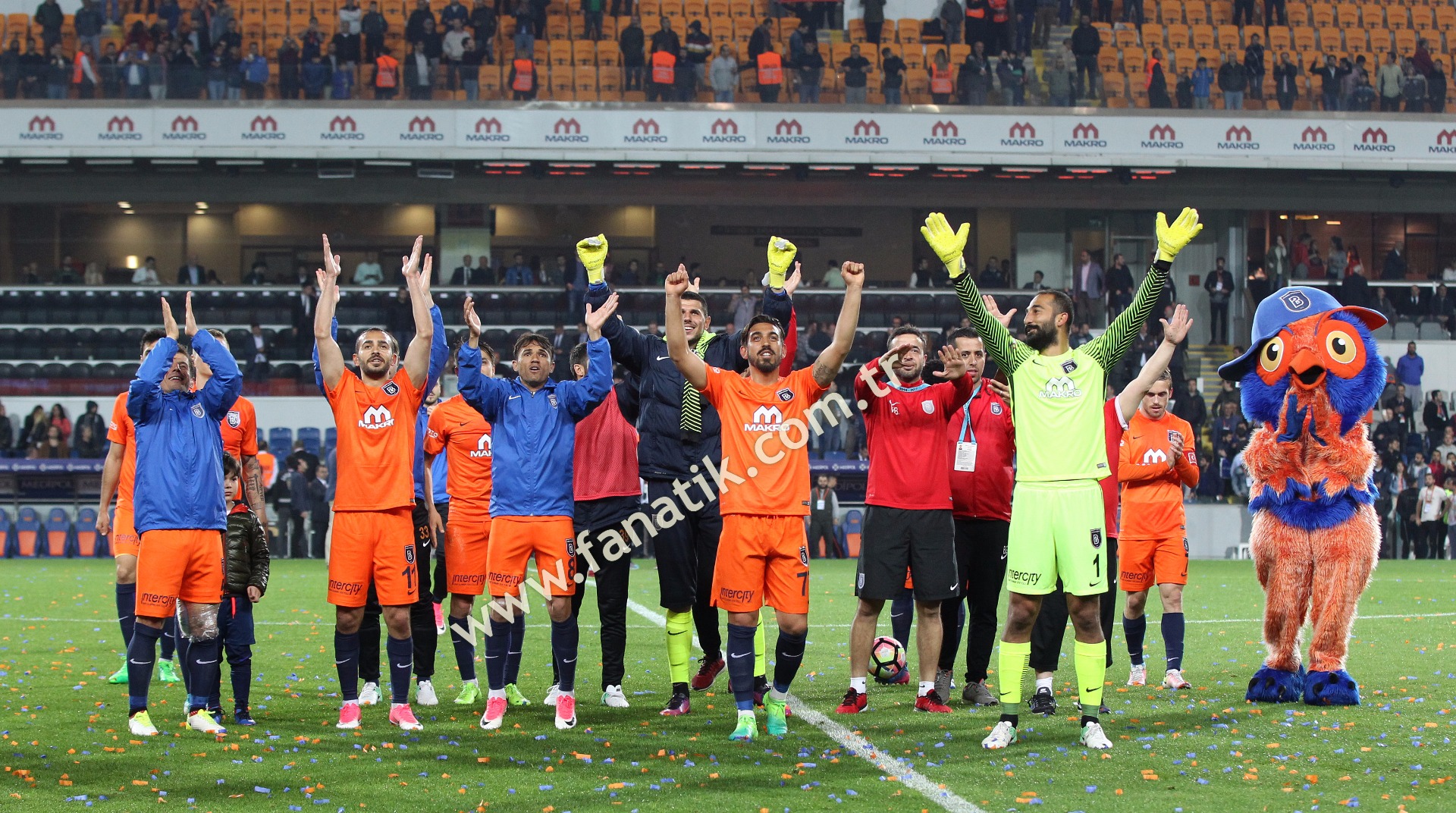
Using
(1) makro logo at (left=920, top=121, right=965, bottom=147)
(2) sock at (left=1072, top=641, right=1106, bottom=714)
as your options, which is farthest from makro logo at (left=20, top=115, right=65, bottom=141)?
(2) sock at (left=1072, top=641, right=1106, bottom=714)

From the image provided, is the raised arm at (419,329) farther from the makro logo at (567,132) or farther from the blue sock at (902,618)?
the makro logo at (567,132)

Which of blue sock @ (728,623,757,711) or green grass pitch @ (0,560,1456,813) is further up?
blue sock @ (728,623,757,711)

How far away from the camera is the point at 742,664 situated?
7.52m

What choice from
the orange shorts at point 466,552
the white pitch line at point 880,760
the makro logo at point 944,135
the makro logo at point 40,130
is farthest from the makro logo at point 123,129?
the white pitch line at point 880,760

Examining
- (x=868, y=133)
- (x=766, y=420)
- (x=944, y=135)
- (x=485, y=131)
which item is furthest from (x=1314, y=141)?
(x=766, y=420)

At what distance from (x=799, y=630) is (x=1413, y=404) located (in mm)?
23866

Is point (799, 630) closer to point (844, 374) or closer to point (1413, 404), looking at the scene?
point (844, 374)

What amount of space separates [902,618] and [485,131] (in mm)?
21224

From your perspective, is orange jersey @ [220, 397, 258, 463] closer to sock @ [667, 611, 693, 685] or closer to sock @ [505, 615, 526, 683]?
sock @ [505, 615, 526, 683]

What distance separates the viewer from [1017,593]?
23.7 feet

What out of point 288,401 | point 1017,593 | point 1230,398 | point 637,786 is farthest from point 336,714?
point 1230,398

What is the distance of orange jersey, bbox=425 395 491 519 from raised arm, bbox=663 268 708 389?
1781mm

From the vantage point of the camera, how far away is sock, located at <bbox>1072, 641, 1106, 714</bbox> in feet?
23.6

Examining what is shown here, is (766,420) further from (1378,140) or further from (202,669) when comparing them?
(1378,140)
